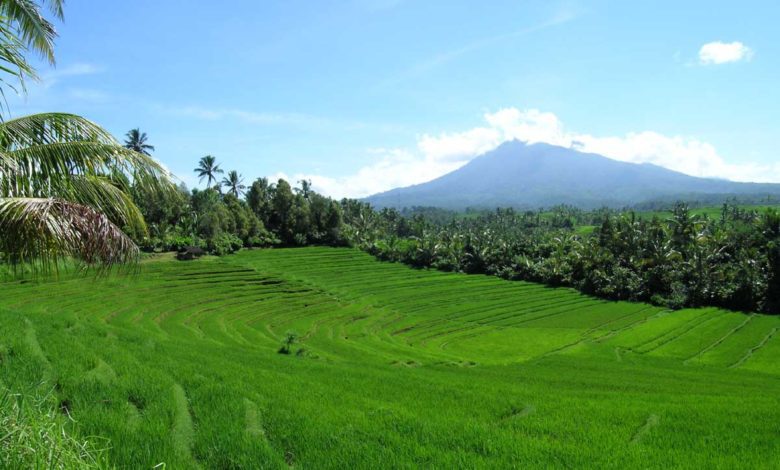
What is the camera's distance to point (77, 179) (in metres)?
6.10

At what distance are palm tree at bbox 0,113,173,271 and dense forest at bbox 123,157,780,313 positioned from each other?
2714cm

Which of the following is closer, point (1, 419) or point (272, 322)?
point (1, 419)

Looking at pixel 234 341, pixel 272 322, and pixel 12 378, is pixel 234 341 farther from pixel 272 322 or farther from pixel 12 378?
pixel 12 378

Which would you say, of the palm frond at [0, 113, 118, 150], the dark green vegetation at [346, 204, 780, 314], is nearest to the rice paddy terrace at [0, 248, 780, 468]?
the palm frond at [0, 113, 118, 150]

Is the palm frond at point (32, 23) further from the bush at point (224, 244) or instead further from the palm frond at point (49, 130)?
the bush at point (224, 244)

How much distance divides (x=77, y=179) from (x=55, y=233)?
5.94ft

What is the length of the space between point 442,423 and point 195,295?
120 ft

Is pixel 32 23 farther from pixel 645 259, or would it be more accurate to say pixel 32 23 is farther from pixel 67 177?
pixel 645 259

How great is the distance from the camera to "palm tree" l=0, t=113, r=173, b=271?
491 cm

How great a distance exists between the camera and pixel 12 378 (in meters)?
6.29

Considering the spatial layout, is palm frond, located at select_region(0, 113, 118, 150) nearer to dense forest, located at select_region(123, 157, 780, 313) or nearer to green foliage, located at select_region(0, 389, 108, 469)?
green foliage, located at select_region(0, 389, 108, 469)

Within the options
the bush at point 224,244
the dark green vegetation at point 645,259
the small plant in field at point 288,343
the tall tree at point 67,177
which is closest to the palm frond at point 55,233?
the tall tree at point 67,177

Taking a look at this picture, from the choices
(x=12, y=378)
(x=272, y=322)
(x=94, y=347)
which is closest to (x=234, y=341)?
(x=272, y=322)

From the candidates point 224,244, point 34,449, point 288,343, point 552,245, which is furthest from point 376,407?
point 552,245
